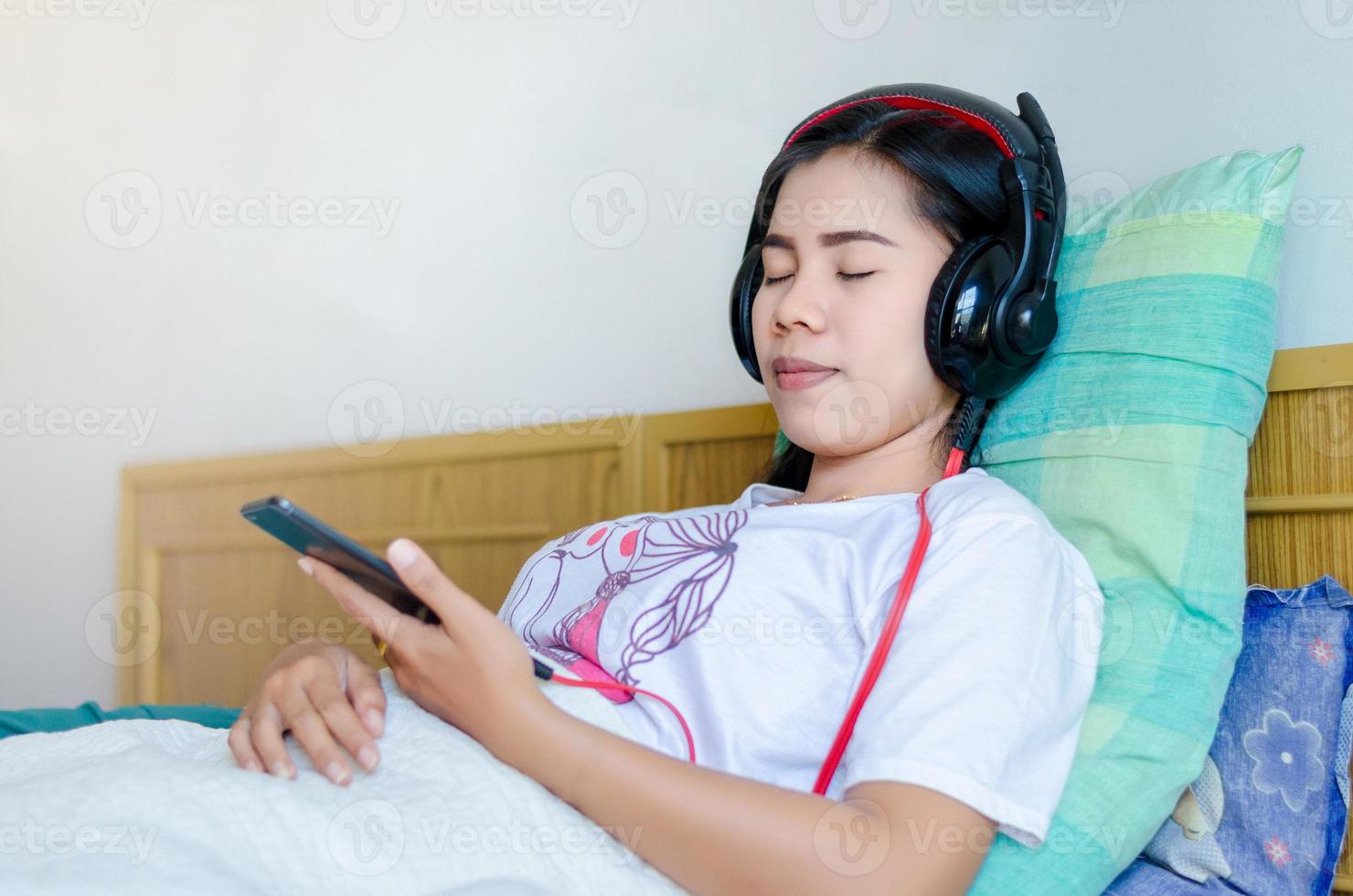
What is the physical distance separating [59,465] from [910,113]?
2.06 m

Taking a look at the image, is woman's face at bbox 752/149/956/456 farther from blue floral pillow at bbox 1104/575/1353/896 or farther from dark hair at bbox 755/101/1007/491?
blue floral pillow at bbox 1104/575/1353/896

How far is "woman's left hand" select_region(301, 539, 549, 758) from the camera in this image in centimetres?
68

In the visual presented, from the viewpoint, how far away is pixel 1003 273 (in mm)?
894

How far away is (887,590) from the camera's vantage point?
2.59 ft

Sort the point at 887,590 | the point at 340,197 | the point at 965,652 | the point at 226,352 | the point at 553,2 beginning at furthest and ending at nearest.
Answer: the point at 226,352, the point at 340,197, the point at 553,2, the point at 887,590, the point at 965,652

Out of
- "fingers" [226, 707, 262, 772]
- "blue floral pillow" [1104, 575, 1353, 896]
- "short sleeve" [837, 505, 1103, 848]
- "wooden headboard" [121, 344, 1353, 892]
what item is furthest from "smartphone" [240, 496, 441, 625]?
"wooden headboard" [121, 344, 1353, 892]

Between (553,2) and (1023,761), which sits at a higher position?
(553,2)

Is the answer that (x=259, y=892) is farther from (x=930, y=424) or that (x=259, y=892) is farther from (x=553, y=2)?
(x=553, y=2)

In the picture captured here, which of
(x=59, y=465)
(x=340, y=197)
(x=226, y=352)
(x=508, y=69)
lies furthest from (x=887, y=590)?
(x=59, y=465)

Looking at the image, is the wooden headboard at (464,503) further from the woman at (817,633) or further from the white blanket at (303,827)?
the white blanket at (303,827)

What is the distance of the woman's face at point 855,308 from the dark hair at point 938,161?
0.04 feet

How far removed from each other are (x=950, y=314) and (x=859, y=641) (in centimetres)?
28

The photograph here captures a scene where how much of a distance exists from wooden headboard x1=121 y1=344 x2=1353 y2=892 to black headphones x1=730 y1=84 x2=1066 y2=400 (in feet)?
0.75

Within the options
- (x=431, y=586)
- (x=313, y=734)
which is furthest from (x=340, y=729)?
(x=431, y=586)
